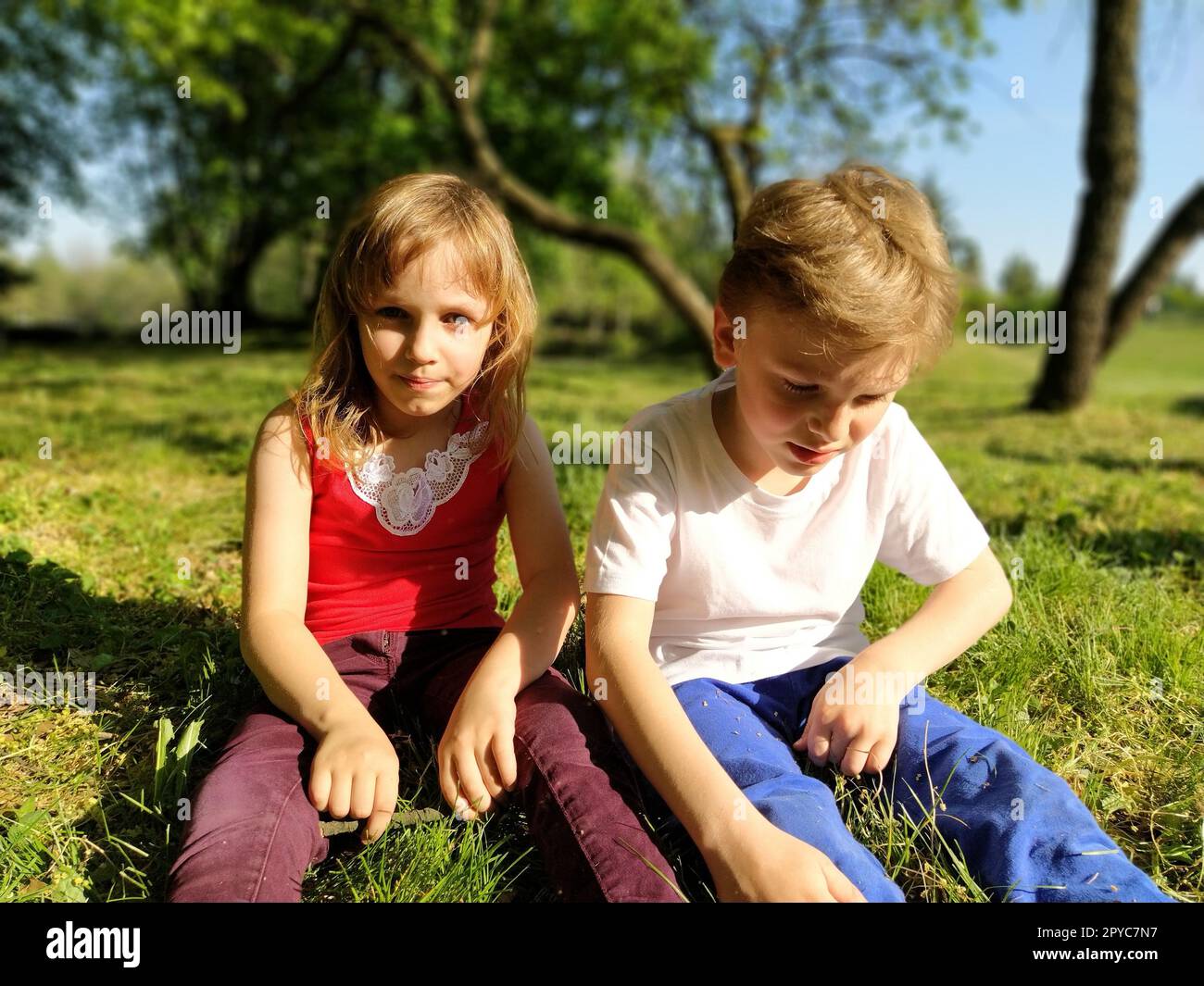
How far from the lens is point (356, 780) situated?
6.05 feet

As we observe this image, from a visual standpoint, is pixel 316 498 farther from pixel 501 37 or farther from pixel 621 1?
pixel 501 37

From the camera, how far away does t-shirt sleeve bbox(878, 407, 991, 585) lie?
2141mm

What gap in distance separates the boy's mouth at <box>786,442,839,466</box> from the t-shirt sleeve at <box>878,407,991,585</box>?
257mm

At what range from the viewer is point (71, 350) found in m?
16.6

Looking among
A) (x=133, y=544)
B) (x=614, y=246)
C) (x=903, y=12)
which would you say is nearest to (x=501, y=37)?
(x=903, y=12)

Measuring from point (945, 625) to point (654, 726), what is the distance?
737mm

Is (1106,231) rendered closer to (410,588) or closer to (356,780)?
(410,588)
